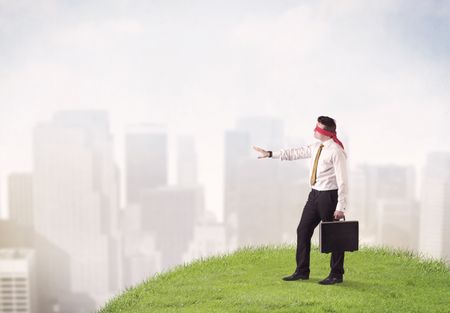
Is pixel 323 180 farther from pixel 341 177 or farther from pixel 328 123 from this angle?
pixel 328 123

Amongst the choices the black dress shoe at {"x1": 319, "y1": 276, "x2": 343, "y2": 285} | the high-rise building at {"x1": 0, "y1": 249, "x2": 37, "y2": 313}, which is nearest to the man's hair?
the black dress shoe at {"x1": 319, "y1": 276, "x2": 343, "y2": 285}

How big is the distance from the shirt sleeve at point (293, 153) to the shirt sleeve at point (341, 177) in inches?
11.6

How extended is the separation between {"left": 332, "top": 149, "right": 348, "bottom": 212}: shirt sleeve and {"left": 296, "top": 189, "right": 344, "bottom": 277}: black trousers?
10cm

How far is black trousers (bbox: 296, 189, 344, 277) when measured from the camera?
4711mm

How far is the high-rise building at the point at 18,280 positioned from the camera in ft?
29.6

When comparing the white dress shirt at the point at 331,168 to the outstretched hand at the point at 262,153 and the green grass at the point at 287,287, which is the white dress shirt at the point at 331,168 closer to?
the outstretched hand at the point at 262,153

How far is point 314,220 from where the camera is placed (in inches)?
191

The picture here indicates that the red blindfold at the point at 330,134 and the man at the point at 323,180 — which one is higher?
the red blindfold at the point at 330,134

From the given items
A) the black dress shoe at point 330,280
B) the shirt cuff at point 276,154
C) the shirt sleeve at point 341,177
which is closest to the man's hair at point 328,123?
the shirt sleeve at point 341,177

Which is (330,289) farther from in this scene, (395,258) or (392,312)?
(395,258)

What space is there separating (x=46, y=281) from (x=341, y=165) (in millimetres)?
5915

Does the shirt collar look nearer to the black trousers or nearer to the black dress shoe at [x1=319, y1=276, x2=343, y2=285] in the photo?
the black trousers

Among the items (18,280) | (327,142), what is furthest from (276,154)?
(18,280)

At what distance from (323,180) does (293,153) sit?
0.36 meters
